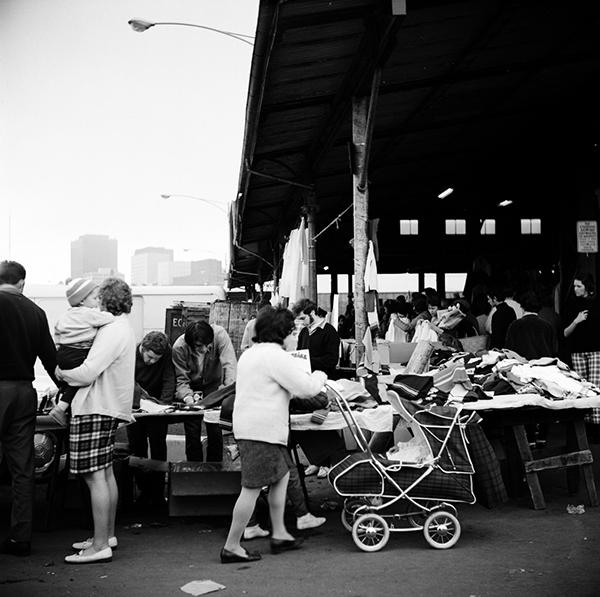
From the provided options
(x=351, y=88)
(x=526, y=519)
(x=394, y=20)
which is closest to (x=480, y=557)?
(x=526, y=519)

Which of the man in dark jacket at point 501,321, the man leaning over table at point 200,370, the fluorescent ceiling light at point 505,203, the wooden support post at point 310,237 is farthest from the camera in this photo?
the fluorescent ceiling light at point 505,203

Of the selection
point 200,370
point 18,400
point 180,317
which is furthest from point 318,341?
point 180,317

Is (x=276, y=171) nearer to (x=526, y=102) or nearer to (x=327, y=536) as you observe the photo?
(x=526, y=102)

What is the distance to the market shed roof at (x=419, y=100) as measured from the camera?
28.2ft

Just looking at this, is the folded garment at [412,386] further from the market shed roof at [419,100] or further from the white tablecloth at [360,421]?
the market shed roof at [419,100]

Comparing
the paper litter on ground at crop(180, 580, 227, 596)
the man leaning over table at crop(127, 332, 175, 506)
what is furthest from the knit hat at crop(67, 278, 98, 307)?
the paper litter on ground at crop(180, 580, 227, 596)

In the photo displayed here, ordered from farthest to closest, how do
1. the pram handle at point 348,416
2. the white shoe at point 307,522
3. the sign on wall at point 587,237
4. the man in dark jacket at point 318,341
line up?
1. the sign on wall at point 587,237
2. the man in dark jacket at point 318,341
3. the white shoe at point 307,522
4. the pram handle at point 348,416

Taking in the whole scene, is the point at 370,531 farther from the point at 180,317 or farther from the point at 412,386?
the point at 180,317

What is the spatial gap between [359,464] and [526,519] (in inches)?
66.8

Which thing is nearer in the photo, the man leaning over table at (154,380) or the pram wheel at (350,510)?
the pram wheel at (350,510)

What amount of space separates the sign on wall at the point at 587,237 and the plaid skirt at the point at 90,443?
10426 mm

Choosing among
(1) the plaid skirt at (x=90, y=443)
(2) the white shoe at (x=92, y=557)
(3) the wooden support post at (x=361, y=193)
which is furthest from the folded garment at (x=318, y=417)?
(3) the wooden support post at (x=361, y=193)

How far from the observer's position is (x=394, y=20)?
26.1 feet

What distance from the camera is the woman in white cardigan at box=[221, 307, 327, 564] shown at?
598cm
